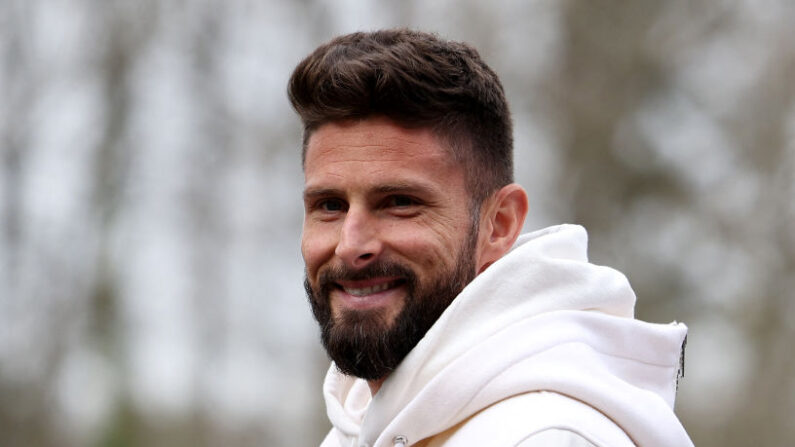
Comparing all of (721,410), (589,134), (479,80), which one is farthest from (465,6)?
(479,80)

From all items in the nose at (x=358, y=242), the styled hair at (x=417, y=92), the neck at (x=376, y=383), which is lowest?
the neck at (x=376, y=383)

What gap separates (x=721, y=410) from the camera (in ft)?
34.7

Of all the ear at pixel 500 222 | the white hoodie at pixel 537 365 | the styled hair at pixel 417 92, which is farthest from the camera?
the ear at pixel 500 222

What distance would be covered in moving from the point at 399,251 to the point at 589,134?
30.2ft

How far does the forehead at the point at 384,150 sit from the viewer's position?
9.32 feet

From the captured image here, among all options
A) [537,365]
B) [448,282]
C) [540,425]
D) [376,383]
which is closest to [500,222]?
[448,282]

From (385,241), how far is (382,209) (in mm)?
88

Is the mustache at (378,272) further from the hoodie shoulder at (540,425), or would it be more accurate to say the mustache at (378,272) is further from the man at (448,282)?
the hoodie shoulder at (540,425)

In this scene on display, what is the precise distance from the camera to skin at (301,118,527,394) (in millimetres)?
2809

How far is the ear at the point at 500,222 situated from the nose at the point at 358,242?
32cm

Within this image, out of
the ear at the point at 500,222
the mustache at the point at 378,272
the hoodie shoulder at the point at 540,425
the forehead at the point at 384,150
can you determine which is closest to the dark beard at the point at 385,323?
the mustache at the point at 378,272

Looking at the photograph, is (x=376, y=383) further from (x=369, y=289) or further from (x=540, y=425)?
(x=540, y=425)

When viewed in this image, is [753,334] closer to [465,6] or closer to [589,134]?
[589,134]

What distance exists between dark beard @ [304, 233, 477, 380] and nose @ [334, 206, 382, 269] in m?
0.03
